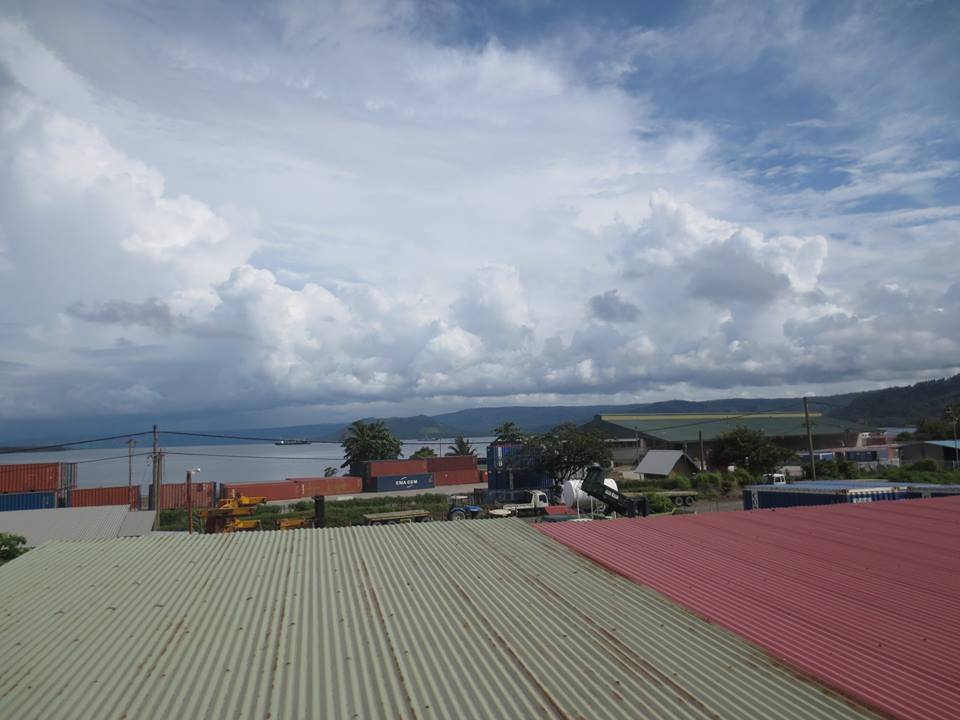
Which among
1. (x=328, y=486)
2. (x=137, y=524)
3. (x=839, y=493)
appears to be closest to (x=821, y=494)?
(x=839, y=493)

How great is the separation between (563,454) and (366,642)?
51.5 meters

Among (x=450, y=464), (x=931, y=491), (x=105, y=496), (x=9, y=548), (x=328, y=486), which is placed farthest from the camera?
(x=450, y=464)

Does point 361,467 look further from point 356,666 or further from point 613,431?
point 356,666

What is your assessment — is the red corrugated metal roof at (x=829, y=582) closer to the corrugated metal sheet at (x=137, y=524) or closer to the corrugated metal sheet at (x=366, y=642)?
the corrugated metal sheet at (x=366, y=642)

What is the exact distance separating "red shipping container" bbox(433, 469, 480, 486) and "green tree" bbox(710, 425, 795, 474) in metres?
30.3

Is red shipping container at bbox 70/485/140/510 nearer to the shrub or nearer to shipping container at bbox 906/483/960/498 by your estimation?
the shrub

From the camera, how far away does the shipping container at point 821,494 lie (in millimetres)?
26922

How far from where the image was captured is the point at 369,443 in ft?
310

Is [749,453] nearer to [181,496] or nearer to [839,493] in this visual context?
[839,493]

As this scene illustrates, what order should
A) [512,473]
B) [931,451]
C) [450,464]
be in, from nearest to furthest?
[512,473] → [931,451] → [450,464]

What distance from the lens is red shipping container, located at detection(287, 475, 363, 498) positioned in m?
68.1

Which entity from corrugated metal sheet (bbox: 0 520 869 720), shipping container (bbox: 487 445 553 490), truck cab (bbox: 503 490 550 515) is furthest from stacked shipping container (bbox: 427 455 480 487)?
corrugated metal sheet (bbox: 0 520 869 720)

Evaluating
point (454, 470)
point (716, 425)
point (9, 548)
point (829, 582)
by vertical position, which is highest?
point (716, 425)

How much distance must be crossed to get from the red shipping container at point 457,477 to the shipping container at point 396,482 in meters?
2.20
